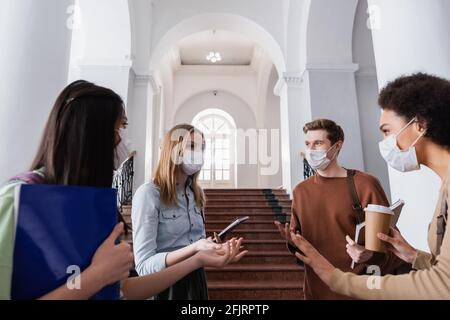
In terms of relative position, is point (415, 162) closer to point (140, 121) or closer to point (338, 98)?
point (338, 98)

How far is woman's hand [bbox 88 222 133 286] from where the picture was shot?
31.2 inches

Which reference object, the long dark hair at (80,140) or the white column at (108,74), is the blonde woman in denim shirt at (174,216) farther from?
the white column at (108,74)

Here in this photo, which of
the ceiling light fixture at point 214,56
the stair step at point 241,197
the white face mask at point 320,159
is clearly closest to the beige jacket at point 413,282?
the white face mask at point 320,159

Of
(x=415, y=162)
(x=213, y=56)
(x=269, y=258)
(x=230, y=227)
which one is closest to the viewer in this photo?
(x=415, y=162)

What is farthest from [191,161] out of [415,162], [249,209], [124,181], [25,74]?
[124,181]

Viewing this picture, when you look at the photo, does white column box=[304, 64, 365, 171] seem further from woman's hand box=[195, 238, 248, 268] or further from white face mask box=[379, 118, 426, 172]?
woman's hand box=[195, 238, 248, 268]

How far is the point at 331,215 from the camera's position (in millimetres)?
1757

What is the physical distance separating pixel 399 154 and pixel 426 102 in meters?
0.24

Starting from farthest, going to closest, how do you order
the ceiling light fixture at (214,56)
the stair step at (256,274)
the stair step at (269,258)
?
the ceiling light fixture at (214,56) < the stair step at (269,258) < the stair step at (256,274)

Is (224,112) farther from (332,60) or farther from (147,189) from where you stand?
(147,189)

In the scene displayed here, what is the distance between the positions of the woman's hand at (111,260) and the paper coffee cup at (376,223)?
918 mm

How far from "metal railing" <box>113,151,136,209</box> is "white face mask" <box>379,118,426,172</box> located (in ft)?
16.0

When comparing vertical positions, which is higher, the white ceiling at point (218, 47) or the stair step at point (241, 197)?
the white ceiling at point (218, 47)

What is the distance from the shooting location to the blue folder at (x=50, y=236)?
27.4 inches
